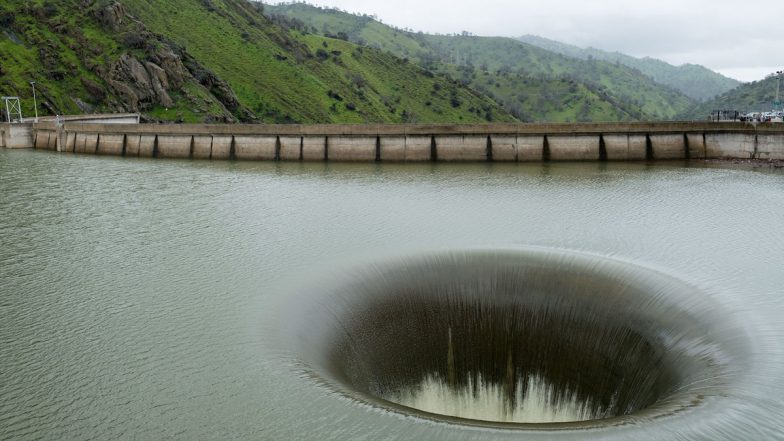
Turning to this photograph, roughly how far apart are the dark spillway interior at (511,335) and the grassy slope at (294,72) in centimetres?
8155

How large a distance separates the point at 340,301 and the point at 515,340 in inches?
188

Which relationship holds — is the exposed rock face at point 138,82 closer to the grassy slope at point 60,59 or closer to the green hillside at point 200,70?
the green hillside at point 200,70

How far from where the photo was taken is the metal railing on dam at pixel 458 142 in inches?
1796

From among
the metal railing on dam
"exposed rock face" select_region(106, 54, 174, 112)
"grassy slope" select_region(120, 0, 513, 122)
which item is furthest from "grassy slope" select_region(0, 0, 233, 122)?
the metal railing on dam

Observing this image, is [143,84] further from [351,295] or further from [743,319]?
[743,319]

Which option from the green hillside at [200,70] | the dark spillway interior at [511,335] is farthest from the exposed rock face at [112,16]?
the dark spillway interior at [511,335]

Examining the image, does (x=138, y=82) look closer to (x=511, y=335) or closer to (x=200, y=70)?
(x=200, y=70)

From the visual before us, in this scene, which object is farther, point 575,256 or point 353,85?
point 353,85

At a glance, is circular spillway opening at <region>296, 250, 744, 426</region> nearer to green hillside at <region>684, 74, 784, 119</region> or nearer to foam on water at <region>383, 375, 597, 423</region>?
foam on water at <region>383, 375, 597, 423</region>

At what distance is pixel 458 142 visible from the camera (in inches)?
1919

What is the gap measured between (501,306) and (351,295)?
418 cm

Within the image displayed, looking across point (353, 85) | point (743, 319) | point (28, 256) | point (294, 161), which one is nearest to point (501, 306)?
point (743, 319)

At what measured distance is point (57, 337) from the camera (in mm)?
14641

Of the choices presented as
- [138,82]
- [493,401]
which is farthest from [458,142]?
[138,82]
